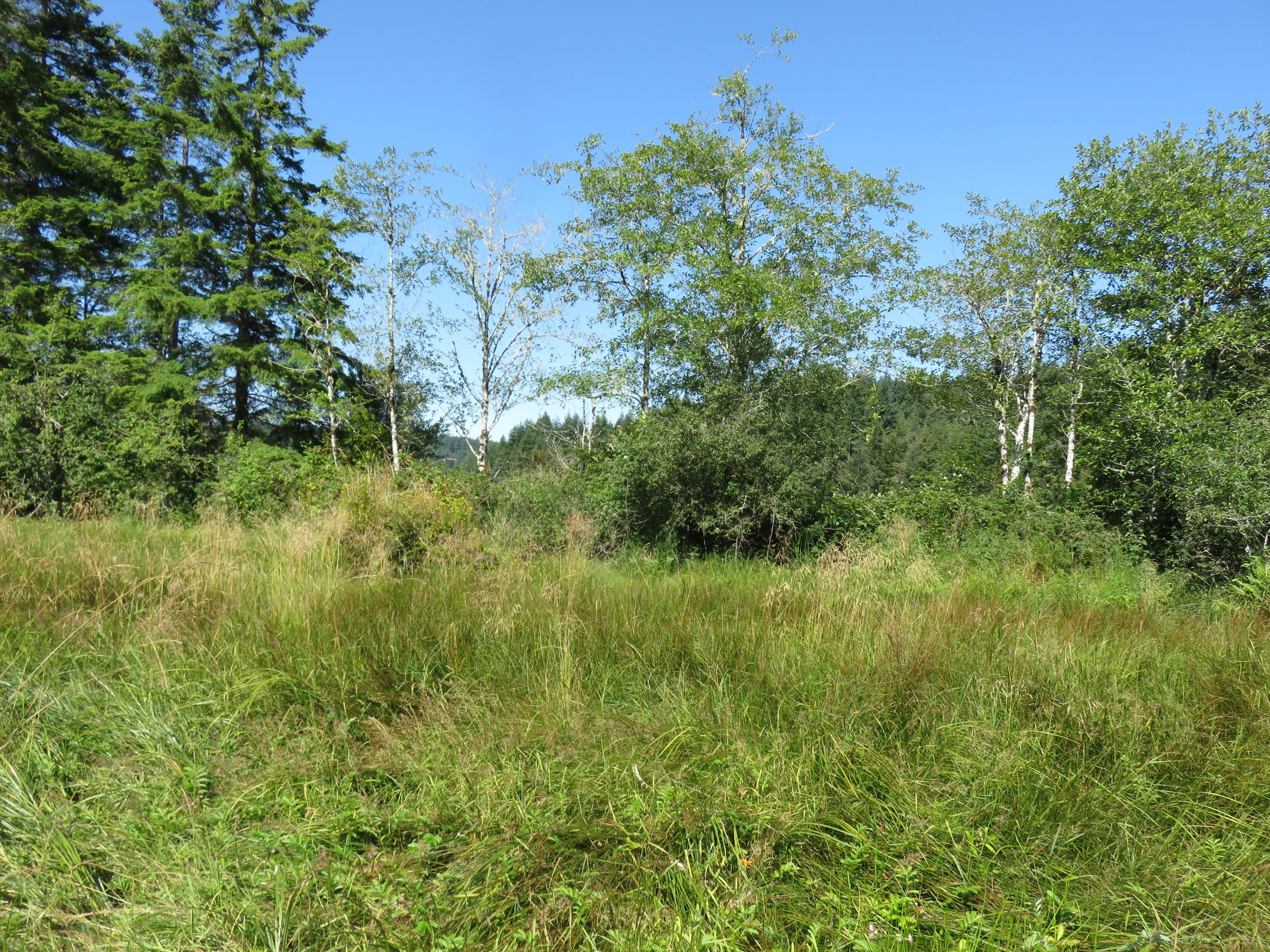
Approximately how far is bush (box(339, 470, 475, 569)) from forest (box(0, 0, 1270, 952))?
0.06 meters

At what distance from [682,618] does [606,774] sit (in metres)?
1.83

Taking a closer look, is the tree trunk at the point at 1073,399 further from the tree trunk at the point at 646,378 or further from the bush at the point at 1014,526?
the tree trunk at the point at 646,378

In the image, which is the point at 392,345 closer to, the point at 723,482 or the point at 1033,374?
the point at 723,482

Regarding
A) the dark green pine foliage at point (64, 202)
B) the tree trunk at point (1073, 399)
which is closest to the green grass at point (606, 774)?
the tree trunk at point (1073, 399)

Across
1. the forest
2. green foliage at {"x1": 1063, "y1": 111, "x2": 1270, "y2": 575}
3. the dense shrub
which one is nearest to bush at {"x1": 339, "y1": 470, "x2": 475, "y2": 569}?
the forest

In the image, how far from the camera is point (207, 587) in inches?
179

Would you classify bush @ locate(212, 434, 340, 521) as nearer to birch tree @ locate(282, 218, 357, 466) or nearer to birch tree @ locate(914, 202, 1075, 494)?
birch tree @ locate(282, 218, 357, 466)

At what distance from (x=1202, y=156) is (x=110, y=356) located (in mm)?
26901

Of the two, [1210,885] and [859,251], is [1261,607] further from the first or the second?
[859,251]

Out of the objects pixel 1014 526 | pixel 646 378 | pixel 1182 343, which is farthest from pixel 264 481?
pixel 1182 343

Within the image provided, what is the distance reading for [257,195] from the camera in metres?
18.1

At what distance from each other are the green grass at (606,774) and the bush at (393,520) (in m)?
1.53

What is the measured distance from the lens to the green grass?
2.01 meters

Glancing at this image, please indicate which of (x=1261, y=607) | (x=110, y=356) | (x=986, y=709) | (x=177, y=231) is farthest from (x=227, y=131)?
(x=1261, y=607)
